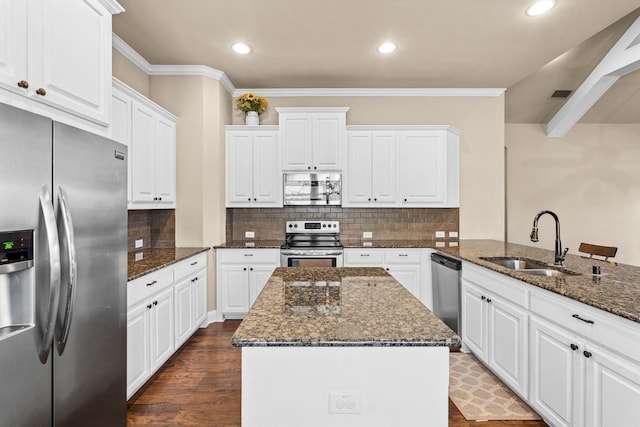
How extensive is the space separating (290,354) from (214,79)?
3525 millimetres

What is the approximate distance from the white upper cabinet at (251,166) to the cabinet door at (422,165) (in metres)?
1.55

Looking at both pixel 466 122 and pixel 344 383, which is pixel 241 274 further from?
pixel 466 122

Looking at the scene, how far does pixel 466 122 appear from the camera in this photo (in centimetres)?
438

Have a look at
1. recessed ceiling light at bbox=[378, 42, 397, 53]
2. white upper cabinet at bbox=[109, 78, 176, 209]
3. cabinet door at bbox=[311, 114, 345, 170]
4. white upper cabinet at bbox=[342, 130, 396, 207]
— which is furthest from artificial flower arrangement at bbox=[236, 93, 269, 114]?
recessed ceiling light at bbox=[378, 42, 397, 53]

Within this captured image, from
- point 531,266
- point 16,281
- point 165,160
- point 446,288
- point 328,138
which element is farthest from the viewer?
point 328,138

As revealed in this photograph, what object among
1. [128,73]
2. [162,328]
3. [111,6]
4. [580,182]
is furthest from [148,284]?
[580,182]

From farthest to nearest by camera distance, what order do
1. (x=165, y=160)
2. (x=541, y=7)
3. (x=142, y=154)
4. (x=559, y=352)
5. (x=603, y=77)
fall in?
(x=603, y=77) < (x=165, y=160) < (x=142, y=154) < (x=541, y=7) < (x=559, y=352)

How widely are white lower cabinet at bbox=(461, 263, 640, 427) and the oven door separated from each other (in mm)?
1496

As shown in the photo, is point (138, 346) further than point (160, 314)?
No

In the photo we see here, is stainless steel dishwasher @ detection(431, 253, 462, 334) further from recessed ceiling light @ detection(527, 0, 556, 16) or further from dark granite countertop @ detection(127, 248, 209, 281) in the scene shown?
dark granite countertop @ detection(127, 248, 209, 281)

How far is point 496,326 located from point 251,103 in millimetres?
3479

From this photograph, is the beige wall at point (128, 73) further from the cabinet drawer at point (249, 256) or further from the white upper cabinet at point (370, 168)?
the white upper cabinet at point (370, 168)

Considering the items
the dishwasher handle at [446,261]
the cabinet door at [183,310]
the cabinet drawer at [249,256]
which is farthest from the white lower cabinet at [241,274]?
the dishwasher handle at [446,261]

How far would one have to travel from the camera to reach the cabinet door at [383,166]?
13.4ft
